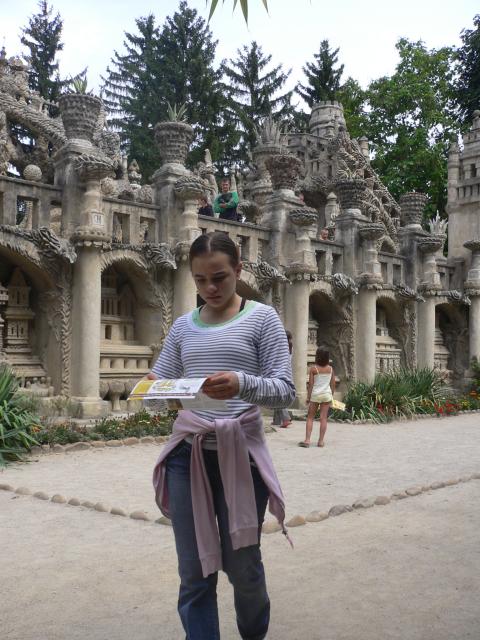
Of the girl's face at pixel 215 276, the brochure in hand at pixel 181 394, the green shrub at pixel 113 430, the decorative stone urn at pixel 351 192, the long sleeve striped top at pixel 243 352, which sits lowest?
the green shrub at pixel 113 430

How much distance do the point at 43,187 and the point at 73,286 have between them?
1773 millimetres

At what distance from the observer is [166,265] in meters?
13.8

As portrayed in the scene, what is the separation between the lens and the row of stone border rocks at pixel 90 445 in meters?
9.47

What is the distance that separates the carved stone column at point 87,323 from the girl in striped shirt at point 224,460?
9.24 metres

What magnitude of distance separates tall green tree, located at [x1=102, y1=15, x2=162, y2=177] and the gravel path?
26.9m

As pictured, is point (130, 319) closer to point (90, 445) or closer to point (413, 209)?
point (90, 445)

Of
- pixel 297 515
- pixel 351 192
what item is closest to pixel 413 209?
pixel 351 192

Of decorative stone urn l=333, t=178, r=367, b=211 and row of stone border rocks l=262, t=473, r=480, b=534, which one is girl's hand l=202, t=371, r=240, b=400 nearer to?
row of stone border rocks l=262, t=473, r=480, b=534

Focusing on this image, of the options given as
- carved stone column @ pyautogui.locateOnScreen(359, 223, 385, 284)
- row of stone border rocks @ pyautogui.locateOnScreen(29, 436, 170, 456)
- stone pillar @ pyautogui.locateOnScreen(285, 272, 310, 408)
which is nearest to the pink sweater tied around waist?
row of stone border rocks @ pyautogui.locateOnScreen(29, 436, 170, 456)

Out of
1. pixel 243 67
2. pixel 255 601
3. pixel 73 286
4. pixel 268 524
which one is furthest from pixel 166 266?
pixel 243 67

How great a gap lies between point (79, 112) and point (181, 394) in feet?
35.8

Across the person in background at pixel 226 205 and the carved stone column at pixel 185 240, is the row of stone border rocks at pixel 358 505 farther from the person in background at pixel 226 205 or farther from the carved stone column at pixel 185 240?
the person in background at pixel 226 205

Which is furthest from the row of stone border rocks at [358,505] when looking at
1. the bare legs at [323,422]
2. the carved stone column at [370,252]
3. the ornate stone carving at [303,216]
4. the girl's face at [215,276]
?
the carved stone column at [370,252]

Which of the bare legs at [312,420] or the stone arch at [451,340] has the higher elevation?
the stone arch at [451,340]
